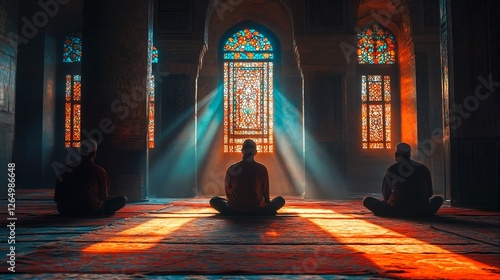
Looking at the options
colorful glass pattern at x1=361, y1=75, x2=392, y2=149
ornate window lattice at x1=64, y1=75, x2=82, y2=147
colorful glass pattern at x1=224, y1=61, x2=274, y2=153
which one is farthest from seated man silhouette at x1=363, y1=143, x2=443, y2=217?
ornate window lattice at x1=64, y1=75, x2=82, y2=147

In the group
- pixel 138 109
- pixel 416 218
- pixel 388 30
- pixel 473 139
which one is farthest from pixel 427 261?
pixel 388 30

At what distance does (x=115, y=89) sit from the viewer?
347 inches

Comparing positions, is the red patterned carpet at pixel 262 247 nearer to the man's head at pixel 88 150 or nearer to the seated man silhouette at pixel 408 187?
the seated man silhouette at pixel 408 187

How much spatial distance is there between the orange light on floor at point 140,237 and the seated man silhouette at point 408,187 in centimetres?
242

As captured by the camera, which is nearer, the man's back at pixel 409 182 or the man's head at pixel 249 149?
the man's back at pixel 409 182

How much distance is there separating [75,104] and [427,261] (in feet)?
46.4

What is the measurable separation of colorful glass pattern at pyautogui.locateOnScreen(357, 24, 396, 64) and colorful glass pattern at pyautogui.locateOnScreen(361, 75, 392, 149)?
0.51 m

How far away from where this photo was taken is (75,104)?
15.5 m

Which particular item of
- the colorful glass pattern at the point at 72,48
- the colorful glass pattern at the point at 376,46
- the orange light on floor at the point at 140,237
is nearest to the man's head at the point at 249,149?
the orange light on floor at the point at 140,237

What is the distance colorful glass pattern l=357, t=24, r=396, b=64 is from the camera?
14750 millimetres

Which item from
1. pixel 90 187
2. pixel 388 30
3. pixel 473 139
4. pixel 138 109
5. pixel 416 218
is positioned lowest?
pixel 416 218

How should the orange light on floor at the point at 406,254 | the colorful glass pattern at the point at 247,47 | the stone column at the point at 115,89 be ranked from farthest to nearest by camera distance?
the colorful glass pattern at the point at 247,47, the stone column at the point at 115,89, the orange light on floor at the point at 406,254

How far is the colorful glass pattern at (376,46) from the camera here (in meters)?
14.8

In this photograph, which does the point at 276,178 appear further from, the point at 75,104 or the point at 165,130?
the point at 75,104
